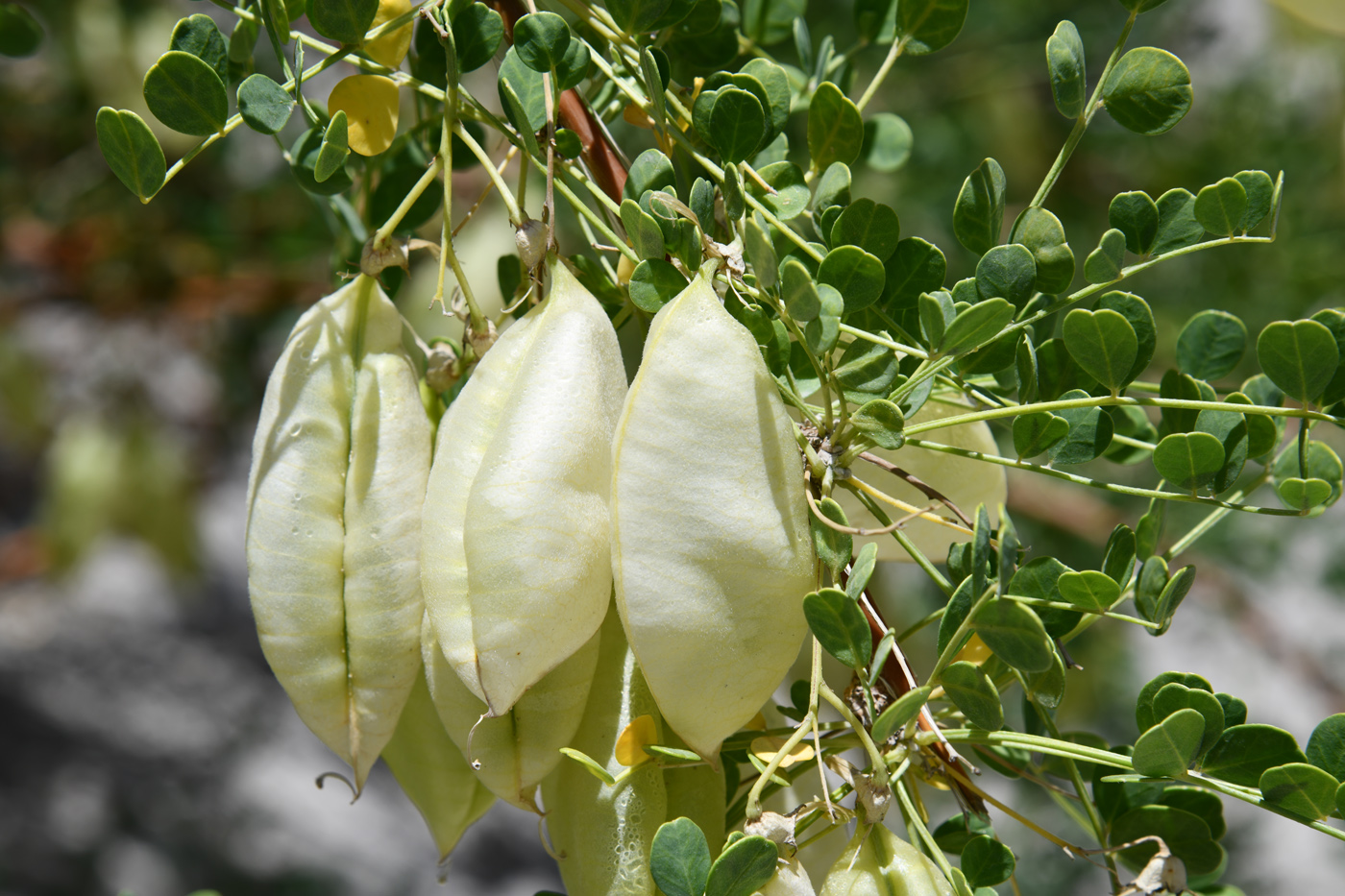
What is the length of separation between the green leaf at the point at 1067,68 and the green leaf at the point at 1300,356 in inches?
3.1

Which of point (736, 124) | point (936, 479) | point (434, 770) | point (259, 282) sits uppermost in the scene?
point (736, 124)

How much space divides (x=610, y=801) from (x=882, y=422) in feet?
0.43

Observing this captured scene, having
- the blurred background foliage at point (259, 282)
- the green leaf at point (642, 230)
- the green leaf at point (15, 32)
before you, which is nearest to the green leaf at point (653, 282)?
the green leaf at point (642, 230)

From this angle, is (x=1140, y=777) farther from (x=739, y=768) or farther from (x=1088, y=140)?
(x=1088, y=140)

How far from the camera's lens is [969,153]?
1.06 m

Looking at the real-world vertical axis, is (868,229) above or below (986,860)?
above

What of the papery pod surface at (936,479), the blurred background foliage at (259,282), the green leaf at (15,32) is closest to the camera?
the papery pod surface at (936,479)

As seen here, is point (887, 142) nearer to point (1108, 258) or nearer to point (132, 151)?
point (1108, 258)

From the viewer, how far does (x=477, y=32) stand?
290 millimetres

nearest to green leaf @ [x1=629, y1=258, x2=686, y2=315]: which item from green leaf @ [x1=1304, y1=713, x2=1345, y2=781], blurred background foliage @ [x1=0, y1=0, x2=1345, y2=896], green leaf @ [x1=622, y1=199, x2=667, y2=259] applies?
green leaf @ [x1=622, y1=199, x2=667, y2=259]

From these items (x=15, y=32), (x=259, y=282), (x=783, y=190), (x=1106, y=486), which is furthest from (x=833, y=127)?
(x=259, y=282)

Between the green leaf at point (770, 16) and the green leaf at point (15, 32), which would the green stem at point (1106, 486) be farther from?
the green leaf at point (15, 32)

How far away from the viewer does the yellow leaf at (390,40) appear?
298 mm

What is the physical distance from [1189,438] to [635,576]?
0.51 feet
